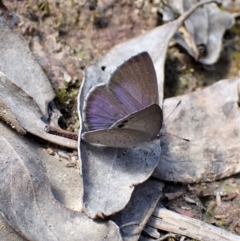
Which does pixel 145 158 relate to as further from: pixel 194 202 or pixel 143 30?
pixel 143 30

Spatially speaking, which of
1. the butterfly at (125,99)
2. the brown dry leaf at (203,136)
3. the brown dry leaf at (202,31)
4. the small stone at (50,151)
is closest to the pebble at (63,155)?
the small stone at (50,151)

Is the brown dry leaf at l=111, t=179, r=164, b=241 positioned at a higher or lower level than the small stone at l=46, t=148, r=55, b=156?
lower

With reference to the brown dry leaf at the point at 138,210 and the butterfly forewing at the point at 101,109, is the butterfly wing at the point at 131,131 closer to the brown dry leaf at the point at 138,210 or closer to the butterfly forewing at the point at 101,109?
the butterfly forewing at the point at 101,109

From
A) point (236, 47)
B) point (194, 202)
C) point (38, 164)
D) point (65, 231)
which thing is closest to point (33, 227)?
point (65, 231)

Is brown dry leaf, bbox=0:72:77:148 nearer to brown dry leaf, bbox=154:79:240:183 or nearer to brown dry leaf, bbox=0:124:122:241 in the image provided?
brown dry leaf, bbox=0:124:122:241

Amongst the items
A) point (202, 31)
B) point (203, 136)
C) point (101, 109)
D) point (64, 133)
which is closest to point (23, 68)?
point (64, 133)

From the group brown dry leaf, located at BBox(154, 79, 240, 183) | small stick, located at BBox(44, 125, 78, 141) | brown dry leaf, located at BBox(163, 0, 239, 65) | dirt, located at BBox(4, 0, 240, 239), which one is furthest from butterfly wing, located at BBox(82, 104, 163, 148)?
brown dry leaf, located at BBox(163, 0, 239, 65)
